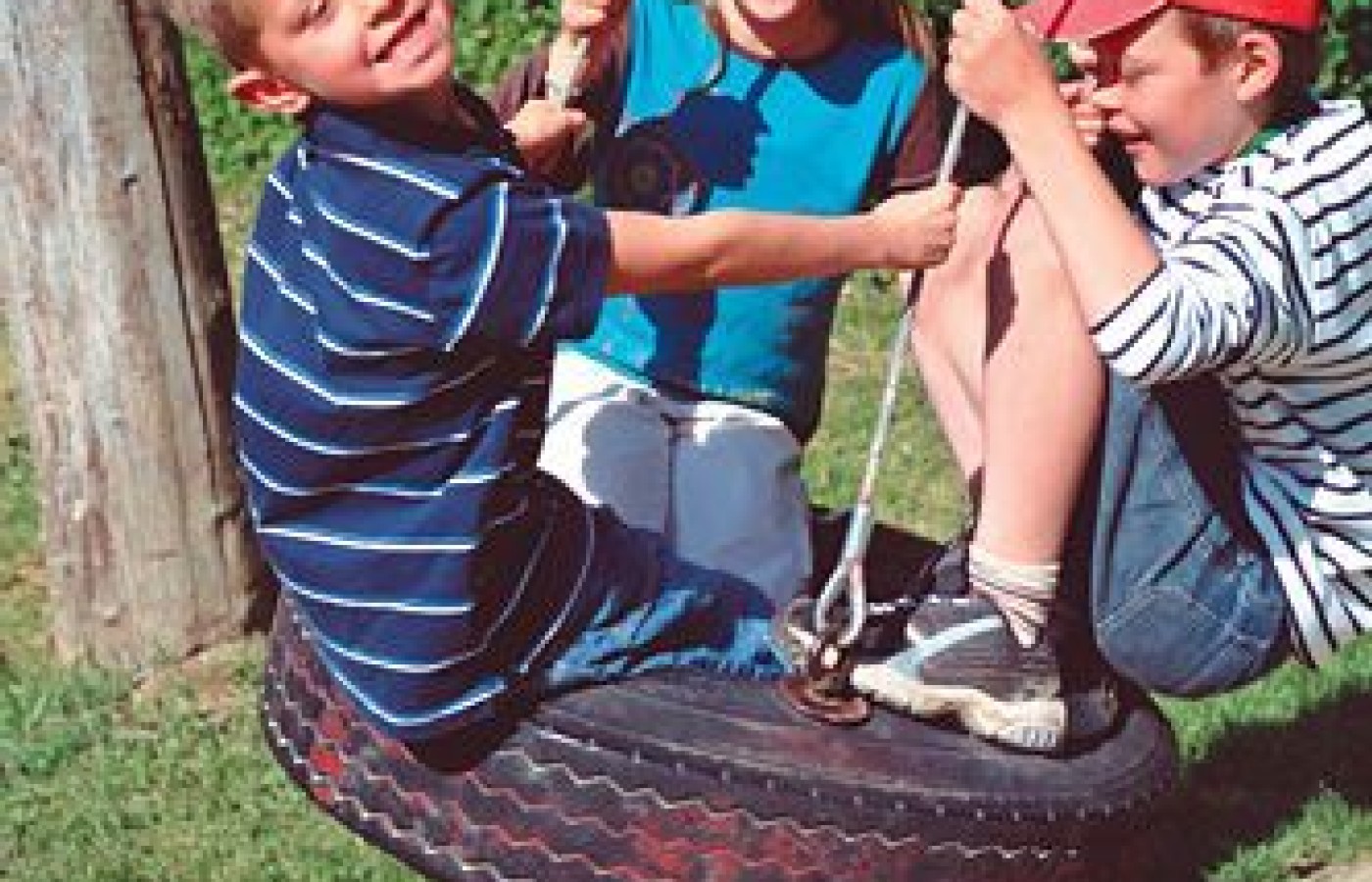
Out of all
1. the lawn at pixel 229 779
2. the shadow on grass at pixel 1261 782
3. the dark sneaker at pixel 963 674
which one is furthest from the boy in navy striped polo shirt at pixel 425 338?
the shadow on grass at pixel 1261 782

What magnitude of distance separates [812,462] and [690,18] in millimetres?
1762

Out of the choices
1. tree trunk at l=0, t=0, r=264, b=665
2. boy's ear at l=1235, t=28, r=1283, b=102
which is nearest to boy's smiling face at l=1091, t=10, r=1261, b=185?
boy's ear at l=1235, t=28, r=1283, b=102

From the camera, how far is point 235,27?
11.3 ft

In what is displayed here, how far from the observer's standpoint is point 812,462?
233 inches

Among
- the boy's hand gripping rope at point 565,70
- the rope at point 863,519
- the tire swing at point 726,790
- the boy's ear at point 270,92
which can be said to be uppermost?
the boy's ear at point 270,92

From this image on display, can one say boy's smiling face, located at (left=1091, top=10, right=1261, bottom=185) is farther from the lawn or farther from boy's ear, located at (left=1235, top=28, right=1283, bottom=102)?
the lawn

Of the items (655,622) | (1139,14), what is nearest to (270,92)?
(655,622)

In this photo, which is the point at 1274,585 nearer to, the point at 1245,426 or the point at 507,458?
the point at 1245,426

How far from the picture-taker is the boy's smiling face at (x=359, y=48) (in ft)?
11.1

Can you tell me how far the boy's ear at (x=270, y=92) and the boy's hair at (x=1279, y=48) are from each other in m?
1.09

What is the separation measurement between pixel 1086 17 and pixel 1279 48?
0.24 metres

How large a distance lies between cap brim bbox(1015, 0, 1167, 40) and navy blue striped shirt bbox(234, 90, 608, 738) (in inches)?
26.4

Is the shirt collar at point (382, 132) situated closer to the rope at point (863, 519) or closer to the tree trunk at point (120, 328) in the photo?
the rope at point (863, 519)

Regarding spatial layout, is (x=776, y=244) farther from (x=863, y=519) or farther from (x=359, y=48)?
(x=359, y=48)
